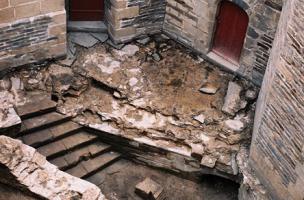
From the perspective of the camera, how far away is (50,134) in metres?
11.4

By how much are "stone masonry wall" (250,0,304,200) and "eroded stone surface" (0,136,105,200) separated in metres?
2.92

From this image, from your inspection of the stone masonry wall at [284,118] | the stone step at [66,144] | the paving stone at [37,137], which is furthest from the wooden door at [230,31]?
the paving stone at [37,137]

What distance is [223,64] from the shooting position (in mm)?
12617

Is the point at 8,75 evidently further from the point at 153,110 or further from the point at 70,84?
the point at 153,110

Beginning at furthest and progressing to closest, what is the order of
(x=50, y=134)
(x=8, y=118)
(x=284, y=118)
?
(x=50, y=134), (x=8, y=118), (x=284, y=118)

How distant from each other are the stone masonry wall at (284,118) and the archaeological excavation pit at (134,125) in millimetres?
981

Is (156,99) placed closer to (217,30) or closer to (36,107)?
(217,30)

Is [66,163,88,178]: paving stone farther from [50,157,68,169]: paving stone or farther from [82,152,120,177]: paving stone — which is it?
[50,157,68,169]: paving stone

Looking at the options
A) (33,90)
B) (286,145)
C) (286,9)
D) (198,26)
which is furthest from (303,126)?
(33,90)

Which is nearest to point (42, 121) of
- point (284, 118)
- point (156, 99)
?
point (156, 99)

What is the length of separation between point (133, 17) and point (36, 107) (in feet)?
9.29

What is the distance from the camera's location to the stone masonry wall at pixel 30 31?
11266 mm

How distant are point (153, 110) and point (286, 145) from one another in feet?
10.4

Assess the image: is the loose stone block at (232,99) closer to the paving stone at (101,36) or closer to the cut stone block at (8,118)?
the paving stone at (101,36)
